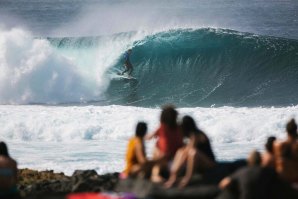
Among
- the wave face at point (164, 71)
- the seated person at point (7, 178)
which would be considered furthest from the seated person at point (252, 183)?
the wave face at point (164, 71)

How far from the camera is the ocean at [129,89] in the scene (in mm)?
20636

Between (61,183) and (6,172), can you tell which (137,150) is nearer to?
(6,172)

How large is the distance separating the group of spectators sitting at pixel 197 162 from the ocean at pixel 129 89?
A: 6451mm

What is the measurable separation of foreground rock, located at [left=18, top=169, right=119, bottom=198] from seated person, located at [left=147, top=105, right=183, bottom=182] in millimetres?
2048

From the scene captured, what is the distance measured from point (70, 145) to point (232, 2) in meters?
56.2

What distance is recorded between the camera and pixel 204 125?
883 inches

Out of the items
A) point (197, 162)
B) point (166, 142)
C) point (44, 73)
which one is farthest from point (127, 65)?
point (197, 162)

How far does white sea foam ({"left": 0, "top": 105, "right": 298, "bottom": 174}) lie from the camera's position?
18.3 metres

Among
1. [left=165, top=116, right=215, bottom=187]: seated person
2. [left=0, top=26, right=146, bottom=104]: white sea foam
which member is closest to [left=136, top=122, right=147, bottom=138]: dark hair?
[left=165, top=116, right=215, bottom=187]: seated person

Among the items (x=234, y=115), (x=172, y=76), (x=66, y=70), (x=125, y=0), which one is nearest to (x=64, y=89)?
(x=66, y=70)

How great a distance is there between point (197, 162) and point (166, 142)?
678 mm

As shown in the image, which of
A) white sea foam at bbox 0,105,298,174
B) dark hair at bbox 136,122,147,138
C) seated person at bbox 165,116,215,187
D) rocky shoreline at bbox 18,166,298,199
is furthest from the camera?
white sea foam at bbox 0,105,298,174

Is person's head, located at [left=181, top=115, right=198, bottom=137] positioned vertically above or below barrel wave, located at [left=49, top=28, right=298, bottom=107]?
below

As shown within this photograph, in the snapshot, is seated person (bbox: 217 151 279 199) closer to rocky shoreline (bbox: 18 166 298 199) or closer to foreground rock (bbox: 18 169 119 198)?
rocky shoreline (bbox: 18 166 298 199)
